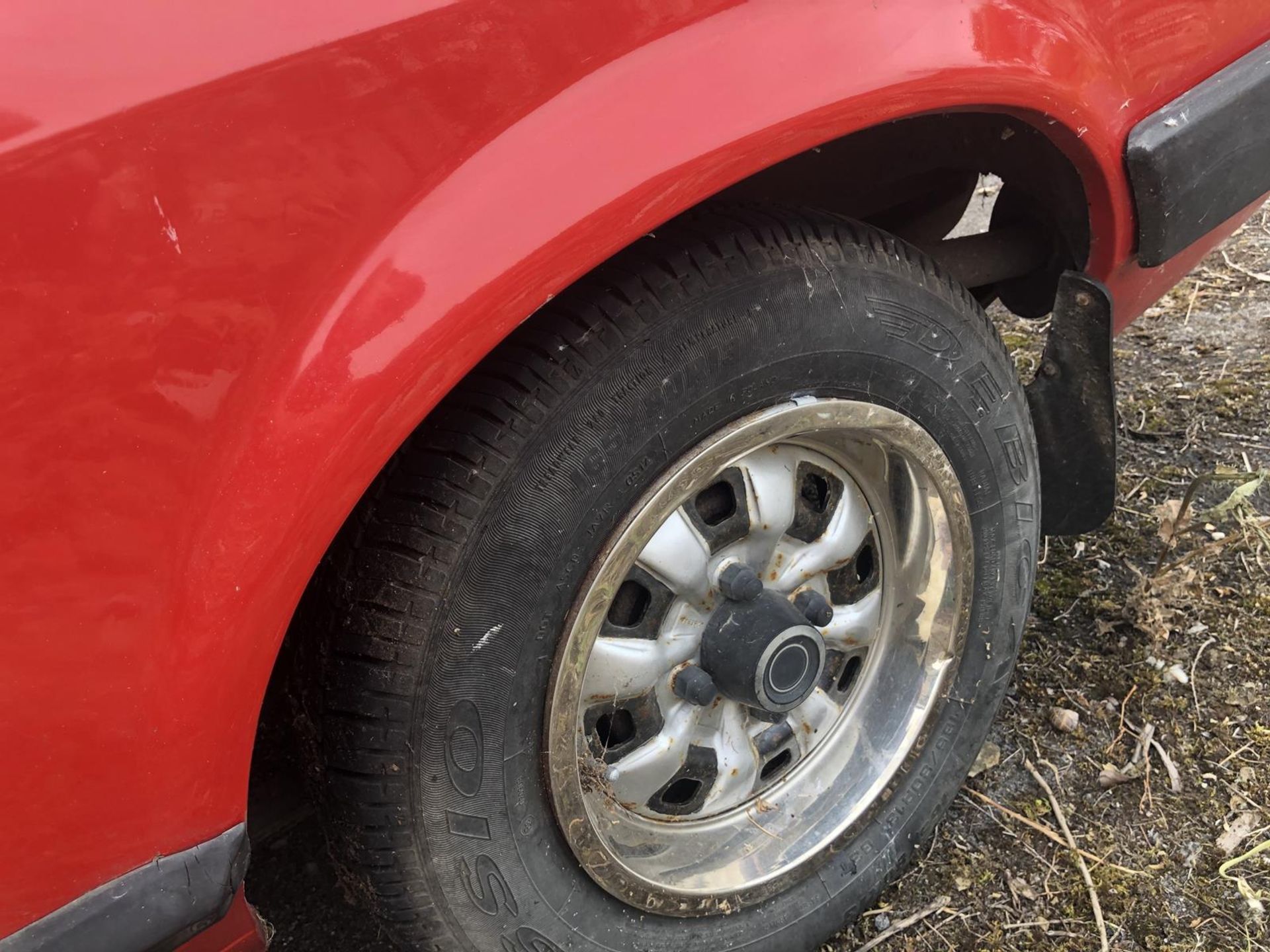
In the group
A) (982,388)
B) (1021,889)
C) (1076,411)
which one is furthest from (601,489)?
(1021,889)

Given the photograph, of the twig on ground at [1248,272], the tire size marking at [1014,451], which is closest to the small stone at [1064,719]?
the tire size marking at [1014,451]

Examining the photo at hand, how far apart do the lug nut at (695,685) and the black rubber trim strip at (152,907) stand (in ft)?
2.19

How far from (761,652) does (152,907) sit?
2.74 feet

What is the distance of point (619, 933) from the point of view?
54.8 inches

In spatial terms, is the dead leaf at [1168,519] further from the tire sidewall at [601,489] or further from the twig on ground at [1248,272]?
the twig on ground at [1248,272]

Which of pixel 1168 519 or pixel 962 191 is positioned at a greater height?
pixel 962 191

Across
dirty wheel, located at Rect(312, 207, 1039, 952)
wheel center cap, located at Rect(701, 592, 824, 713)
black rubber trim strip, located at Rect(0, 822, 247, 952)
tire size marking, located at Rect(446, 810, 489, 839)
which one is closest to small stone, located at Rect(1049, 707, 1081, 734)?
dirty wheel, located at Rect(312, 207, 1039, 952)

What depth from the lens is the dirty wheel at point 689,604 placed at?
1.10 metres

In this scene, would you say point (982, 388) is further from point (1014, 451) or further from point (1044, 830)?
point (1044, 830)

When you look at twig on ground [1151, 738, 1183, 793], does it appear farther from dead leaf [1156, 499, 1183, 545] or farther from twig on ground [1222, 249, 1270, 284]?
twig on ground [1222, 249, 1270, 284]

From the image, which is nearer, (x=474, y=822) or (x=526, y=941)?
(x=474, y=822)

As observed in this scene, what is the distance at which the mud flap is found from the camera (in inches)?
62.9

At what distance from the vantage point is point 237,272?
782mm

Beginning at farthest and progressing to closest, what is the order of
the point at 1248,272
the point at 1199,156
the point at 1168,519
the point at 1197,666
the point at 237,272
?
1. the point at 1248,272
2. the point at 1168,519
3. the point at 1197,666
4. the point at 1199,156
5. the point at 237,272
